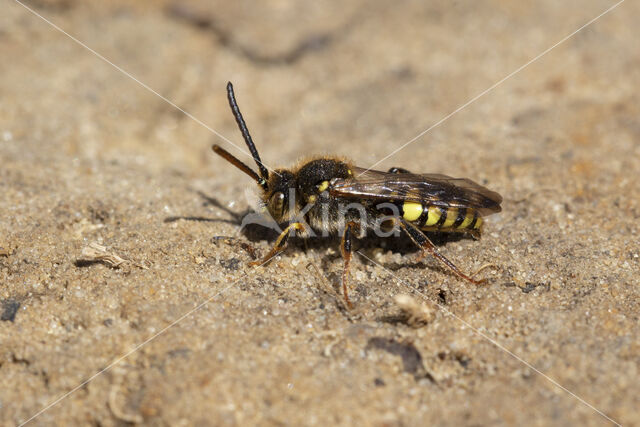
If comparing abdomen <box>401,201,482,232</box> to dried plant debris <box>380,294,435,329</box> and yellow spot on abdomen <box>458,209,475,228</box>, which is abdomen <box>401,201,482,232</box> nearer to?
yellow spot on abdomen <box>458,209,475,228</box>

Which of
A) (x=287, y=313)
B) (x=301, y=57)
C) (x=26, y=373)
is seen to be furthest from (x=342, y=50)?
(x=26, y=373)

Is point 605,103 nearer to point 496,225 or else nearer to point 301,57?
point 496,225

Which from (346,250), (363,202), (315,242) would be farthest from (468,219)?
(315,242)

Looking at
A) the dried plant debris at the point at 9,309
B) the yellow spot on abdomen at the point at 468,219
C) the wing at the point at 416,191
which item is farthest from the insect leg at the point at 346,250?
the dried plant debris at the point at 9,309

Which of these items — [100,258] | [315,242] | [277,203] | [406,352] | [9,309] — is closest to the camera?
[406,352]

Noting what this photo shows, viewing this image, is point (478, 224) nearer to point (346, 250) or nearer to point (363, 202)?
point (363, 202)

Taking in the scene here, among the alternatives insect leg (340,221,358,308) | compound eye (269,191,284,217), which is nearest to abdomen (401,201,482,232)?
insect leg (340,221,358,308)
